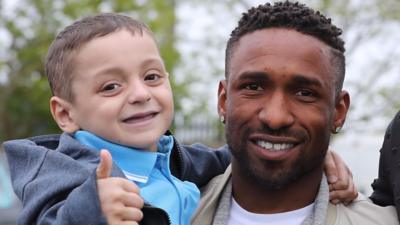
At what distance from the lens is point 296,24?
8.23 feet

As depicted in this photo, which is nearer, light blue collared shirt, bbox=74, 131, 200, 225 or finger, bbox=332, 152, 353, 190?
Answer: light blue collared shirt, bbox=74, 131, 200, 225

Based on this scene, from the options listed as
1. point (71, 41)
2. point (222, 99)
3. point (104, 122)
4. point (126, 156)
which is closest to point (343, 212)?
point (222, 99)

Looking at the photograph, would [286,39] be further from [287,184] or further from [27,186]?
[27,186]

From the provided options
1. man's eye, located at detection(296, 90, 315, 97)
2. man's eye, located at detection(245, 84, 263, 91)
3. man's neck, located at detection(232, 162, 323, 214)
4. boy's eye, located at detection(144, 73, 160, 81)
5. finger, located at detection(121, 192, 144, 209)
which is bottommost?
man's neck, located at detection(232, 162, 323, 214)

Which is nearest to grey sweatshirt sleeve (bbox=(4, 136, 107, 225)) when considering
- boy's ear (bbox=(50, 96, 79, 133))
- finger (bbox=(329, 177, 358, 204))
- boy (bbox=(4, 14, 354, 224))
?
boy (bbox=(4, 14, 354, 224))

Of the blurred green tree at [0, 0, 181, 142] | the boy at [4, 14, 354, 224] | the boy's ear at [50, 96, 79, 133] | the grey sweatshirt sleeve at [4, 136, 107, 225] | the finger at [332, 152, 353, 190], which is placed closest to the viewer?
the grey sweatshirt sleeve at [4, 136, 107, 225]

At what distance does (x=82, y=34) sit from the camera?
2.40 metres

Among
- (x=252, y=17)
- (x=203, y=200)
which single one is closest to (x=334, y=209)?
(x=203, y=200)

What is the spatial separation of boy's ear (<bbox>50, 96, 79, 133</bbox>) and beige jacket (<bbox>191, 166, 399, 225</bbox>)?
1.84ft

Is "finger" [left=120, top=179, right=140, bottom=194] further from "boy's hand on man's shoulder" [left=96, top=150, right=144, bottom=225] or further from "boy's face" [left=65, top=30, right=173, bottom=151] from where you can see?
"boy's face" [left=65, top=30, right=173, bottom=151]

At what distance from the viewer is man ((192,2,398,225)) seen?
7.86 feet

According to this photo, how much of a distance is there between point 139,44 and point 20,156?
57 cm

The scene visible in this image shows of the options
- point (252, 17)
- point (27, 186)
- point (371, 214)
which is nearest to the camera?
point (27, 186)

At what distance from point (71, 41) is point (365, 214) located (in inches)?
45.8
